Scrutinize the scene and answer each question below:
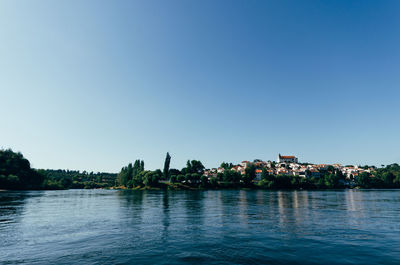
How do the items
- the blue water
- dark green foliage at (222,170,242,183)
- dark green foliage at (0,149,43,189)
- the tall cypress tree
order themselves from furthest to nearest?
dark green foliage at (222,170,242,183) → the tall cypress tree → dark green foliage at (0,149,43,189) → the blue water

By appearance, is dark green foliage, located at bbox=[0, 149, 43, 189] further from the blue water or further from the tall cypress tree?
the blue water

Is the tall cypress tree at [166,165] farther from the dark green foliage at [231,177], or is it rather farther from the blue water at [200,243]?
the blue water at [200,243]

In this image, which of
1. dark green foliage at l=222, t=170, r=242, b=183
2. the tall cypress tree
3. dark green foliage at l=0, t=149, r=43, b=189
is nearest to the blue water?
the tall cypress tree

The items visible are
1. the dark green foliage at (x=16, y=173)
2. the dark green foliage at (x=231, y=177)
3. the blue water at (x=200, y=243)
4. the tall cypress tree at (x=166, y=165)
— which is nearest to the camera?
the blue water at (x=200, y=243)

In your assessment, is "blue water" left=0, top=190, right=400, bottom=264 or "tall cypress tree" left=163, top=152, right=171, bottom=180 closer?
"blue water" left=0, top=190, right=400, bottom=264

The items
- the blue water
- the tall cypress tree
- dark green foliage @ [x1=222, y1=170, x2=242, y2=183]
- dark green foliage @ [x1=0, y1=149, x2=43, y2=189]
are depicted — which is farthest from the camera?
dark green foliage @ [x1=222, y1=170, x2=242, y2=183]

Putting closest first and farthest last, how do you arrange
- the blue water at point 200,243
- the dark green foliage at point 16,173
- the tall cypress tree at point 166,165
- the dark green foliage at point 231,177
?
the blue water at point 200,243
the dark green foliage at point 16,173
the tall cypress tree at point 166,165
the dark green foliage at point 231,177

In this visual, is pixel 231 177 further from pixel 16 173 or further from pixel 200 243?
pixel 200 243

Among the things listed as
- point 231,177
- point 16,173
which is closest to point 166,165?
point 231,177

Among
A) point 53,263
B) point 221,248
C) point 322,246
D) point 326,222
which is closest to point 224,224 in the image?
point 221,248

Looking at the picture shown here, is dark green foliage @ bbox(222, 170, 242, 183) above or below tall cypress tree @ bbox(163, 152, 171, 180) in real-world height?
below

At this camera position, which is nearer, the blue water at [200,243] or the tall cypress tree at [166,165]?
the blue water at [200,243]

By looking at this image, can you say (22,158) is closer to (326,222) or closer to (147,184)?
(147,184)

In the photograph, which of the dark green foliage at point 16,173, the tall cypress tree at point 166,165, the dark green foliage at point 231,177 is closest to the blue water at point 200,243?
the tall cypress tree at point 166,165
